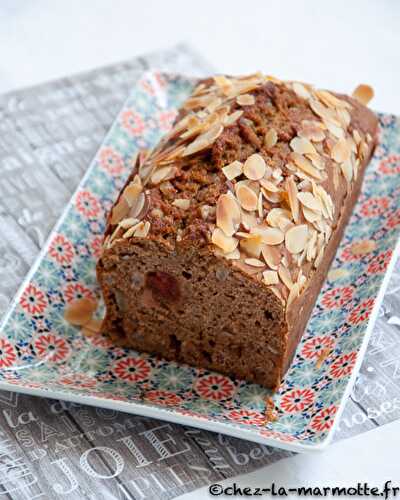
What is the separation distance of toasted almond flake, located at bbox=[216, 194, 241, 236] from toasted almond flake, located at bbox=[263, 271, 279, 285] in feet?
0.54

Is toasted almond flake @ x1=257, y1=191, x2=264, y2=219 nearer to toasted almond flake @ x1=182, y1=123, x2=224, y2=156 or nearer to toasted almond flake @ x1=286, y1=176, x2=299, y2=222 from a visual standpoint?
toasted almond flake @ x1=286, y1=176, x2=299, y2=222

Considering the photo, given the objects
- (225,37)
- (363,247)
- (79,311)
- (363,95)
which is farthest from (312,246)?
(225,37)

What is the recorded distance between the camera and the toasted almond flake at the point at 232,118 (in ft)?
9.83

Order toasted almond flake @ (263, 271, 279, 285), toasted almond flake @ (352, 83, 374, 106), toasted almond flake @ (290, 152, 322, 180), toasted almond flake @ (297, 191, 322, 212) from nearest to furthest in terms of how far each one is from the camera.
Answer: toasted almond flake @ (263, 271, 279, 285) < toasted almond flake @ (297, 191, 322, 212) < toasted almond flake @ (290, 152, 322, 180) < toasted almond flake @ (352, 83, 374, 106)

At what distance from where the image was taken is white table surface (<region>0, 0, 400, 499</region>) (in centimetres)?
445

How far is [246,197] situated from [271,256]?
22 centimetres

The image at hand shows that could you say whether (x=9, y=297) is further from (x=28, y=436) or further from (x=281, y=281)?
(x=281, y=281)

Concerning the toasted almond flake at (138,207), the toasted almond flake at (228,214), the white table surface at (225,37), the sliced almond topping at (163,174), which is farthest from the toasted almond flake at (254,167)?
the white table surface at (225,37)

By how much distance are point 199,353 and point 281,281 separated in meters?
0.43

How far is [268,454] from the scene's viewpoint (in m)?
2.56

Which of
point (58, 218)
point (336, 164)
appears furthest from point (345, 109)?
point (58, 218)

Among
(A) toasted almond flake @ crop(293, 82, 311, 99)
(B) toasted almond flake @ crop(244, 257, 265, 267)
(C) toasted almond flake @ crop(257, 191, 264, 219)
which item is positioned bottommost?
(B) toasted almond flake @ crop(244, 257, 265, 267)

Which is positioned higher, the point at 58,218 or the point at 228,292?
the point at 228,292

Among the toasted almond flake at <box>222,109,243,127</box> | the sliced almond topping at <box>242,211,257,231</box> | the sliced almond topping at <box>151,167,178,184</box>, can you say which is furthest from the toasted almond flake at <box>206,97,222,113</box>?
the sliced almond topping at <box>242,211,257,231</box>
